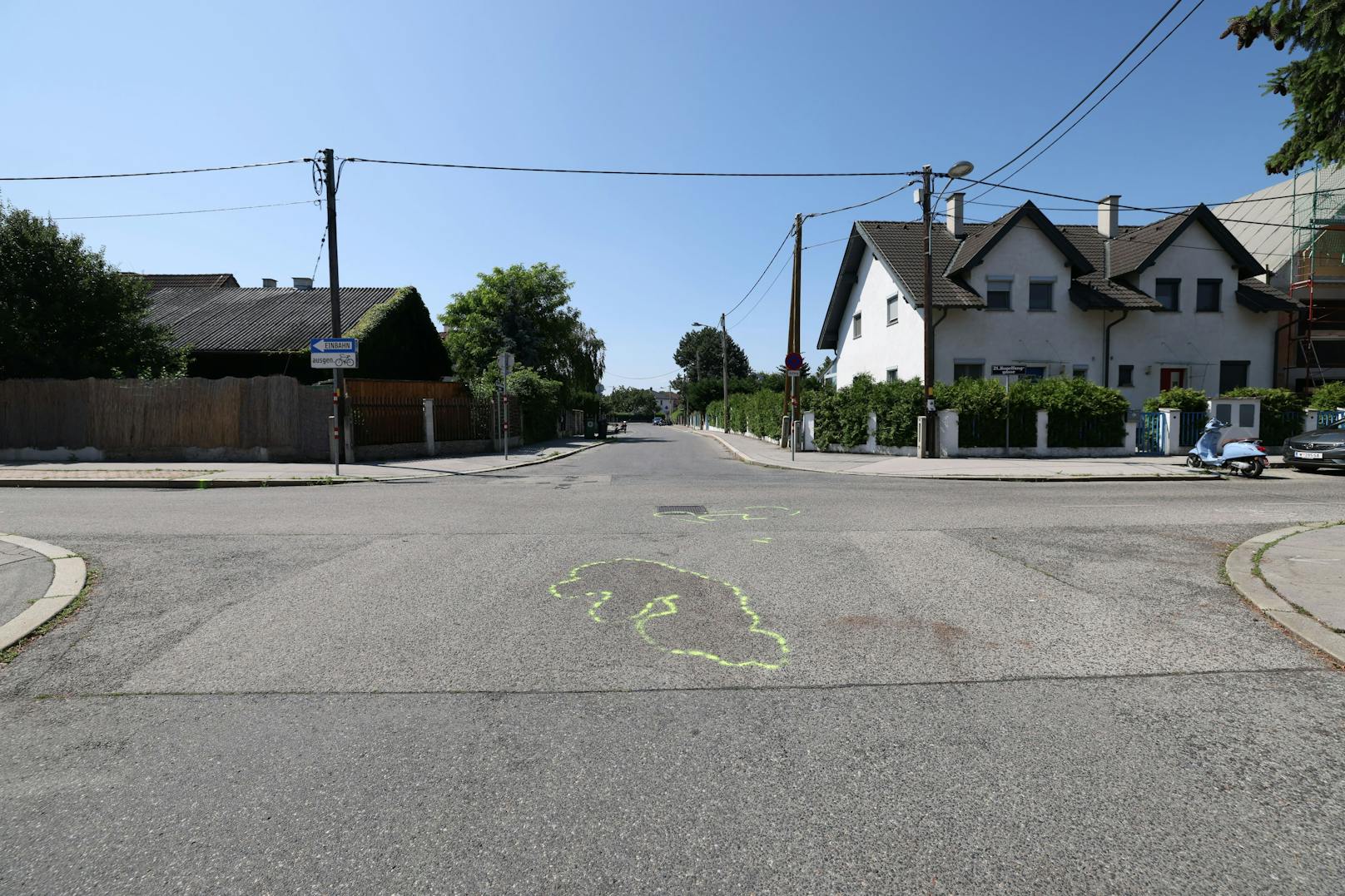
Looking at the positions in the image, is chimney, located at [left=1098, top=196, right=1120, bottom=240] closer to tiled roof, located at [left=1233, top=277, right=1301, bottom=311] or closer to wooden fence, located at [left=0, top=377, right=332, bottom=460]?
tiled roof, located at [left=1233, top=277, right=1301, bottom=311]

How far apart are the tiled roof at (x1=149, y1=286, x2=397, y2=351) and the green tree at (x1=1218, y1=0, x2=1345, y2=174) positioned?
2615 cm

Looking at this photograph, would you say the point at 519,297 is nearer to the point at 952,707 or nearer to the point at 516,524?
the point at 516,524

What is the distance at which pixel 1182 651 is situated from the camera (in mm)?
3979

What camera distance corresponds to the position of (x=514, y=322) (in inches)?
1506

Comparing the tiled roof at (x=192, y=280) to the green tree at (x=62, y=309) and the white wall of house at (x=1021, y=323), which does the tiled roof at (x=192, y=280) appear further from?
the white wall of house at (x=1021, y=323)

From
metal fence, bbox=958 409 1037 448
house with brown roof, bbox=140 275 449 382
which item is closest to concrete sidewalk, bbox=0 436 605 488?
house with brown roof, bbox=140 275 449 382

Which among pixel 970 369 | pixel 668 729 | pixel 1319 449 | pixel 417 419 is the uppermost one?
pixel 970 369

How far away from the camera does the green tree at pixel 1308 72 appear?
23.5ft

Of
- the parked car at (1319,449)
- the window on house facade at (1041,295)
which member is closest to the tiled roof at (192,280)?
the window on house facade at (1041,295)

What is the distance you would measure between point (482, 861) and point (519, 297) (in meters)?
38.4

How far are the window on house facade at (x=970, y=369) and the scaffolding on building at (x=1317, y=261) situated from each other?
44.3 ft

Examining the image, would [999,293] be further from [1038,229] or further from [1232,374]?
[1232,374]

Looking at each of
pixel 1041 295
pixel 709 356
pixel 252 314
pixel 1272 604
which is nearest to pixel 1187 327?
pixel 1041 295

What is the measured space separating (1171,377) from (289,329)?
34.0 meters
